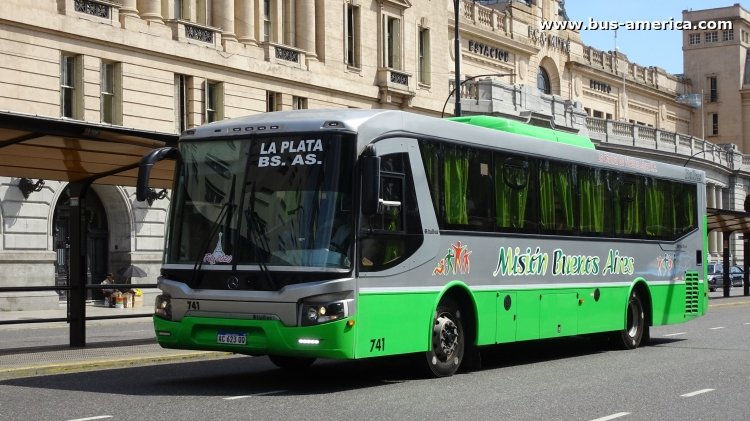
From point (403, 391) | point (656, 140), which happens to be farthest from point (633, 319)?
point (656, 140)

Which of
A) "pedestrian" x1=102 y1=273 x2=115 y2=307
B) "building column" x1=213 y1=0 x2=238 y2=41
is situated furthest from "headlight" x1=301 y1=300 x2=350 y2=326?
"building column" x1=213 y1=0 x2=238 y2=41

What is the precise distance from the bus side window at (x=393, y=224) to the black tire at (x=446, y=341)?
42.4 inches

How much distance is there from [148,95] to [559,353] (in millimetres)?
24255

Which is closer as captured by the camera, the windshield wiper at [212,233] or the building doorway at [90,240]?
the windshield wiper at [212,233]

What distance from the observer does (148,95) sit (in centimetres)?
4091

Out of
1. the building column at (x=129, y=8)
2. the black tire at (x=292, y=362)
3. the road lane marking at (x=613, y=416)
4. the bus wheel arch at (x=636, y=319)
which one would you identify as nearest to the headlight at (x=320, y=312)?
the black tire at (x=292, y=362)

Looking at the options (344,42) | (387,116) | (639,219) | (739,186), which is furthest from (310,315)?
(739,186)

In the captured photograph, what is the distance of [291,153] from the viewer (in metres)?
13.6

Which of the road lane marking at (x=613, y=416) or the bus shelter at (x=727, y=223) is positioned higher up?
the bus shelter at (x=727, y=223)

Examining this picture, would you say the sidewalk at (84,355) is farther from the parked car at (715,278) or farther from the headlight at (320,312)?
the parked car at (715,278)

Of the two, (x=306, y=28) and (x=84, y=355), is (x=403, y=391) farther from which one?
(x=306, y=28)

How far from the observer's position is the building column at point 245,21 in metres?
46.3

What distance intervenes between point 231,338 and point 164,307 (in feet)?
3.40

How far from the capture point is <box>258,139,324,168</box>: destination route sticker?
44.5 ft
